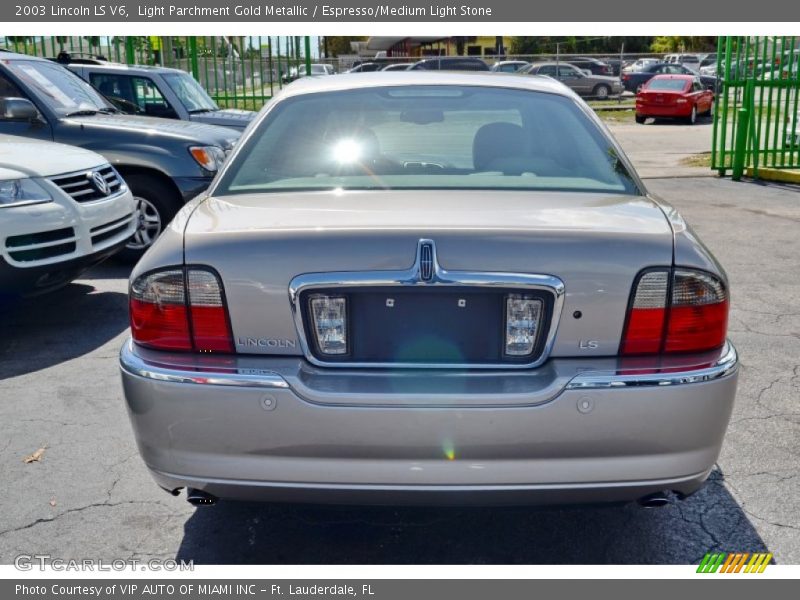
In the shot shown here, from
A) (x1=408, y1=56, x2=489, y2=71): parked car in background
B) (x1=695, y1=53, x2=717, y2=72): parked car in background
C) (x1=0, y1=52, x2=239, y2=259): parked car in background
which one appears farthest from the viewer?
(x1=695, y1=53, x2=717, y2=72): parked car in background

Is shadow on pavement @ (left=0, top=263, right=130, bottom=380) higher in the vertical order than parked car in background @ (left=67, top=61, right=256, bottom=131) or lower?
lower

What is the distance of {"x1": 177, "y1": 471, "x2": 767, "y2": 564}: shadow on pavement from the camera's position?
10.2ft

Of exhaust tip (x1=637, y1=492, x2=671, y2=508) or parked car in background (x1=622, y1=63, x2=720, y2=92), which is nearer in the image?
exhaust tip (x1=637, y1=492, x2=671, y2=508)

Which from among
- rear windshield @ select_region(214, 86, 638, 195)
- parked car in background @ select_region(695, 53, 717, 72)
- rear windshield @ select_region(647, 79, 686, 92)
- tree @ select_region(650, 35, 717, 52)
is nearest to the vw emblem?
rear windshield @ select_region(214, 86, 638, 195)

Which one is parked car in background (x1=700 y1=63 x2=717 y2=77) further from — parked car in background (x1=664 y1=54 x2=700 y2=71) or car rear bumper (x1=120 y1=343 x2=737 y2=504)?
car rear bumper (x1=120 y1=343 x2=737 y2=504)

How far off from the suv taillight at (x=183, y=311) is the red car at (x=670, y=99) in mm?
26993

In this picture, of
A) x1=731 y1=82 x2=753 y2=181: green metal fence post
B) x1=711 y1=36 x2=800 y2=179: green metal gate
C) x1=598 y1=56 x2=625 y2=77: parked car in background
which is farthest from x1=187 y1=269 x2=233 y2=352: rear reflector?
x1=598 y1=56 x2=625 y2=77: parked car in background

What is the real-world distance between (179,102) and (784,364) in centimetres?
807

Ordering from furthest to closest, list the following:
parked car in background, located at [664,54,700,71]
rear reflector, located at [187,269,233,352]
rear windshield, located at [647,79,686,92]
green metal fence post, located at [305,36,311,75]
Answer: parked car in background, located at [664,54,700,71] → rear windshield, located at [647,79,686,92] → green metal fence post, located at [305,36,311,75] → rear reflector, located at [187,269,233,352]

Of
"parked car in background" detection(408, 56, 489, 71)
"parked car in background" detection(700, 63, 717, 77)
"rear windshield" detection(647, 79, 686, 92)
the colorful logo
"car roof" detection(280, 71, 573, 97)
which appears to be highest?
"parked car in background" detection(408, 56, 489, 71)

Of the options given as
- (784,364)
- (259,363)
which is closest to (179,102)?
(784,364)

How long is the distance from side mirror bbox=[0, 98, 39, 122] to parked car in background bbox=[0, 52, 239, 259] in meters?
0.09

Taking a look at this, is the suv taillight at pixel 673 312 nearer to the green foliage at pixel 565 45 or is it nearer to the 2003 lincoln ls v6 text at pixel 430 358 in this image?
the 2003 lincoln ls v6 text at pixel 430 358

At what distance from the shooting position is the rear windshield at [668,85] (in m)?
27.7
